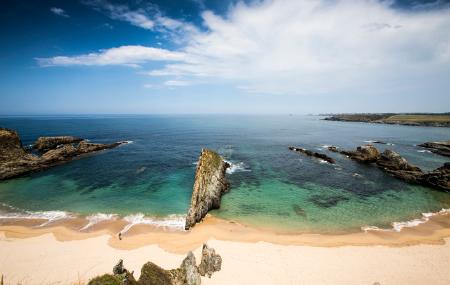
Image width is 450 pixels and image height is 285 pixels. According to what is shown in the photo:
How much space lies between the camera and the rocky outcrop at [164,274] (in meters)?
11.6

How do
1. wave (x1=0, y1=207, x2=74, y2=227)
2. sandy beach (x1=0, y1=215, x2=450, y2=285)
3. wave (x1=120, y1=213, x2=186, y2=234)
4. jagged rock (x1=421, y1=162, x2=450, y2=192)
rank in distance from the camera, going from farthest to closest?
Answer: jagged rock (x1=421, y1=162, x2=450, y2=192), wave (x1=0, y1=207, x2=74, y2=227), wave (x1=120, y1=213, x2=186, y2=234), sandy beach (x1=0, y1=215, x2=450, y2=285)

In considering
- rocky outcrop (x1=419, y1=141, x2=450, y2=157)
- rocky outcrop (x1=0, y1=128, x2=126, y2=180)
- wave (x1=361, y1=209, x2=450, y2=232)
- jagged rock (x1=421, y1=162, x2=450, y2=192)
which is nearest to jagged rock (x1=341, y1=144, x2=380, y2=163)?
jagged rock (x1=421, y1=162, x2=450, y2=192)

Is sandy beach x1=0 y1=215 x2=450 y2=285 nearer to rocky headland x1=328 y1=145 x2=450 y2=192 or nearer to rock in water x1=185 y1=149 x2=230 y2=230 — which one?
rock in water x1=185 y1=149 x2=230 y2=230

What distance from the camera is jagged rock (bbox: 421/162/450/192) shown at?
38.4 metres

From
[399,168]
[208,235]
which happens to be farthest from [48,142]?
[399,168]

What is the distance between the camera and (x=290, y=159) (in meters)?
59.0

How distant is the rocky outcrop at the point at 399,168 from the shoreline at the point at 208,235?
1778 cm

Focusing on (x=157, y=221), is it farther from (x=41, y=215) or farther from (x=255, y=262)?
(x=41, y=215)

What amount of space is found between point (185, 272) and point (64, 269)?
1154 centimetres

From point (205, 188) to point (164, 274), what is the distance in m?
15.1

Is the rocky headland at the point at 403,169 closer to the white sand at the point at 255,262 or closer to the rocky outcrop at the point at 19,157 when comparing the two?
the white sand at the point at 255,262

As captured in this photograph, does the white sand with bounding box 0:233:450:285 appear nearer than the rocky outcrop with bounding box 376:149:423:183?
Yes

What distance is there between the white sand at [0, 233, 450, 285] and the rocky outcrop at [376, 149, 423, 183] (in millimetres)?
22333

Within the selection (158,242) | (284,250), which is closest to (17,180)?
(158,242)
